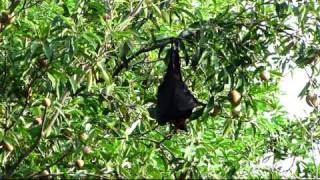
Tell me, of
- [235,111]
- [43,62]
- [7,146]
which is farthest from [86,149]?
[235,111]

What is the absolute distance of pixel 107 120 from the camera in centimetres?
539

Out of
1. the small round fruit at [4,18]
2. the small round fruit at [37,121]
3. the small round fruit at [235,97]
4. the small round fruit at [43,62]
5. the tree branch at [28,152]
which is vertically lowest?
the tree branch at [28,152]

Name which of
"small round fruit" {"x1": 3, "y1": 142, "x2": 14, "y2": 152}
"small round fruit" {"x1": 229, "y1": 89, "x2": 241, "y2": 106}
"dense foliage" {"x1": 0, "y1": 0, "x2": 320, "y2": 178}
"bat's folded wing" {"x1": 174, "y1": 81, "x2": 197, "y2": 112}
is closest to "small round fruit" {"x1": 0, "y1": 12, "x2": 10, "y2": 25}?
"dense foliage" {"x1": 0, "y1": 0, "x2": 320, "y2": 178}

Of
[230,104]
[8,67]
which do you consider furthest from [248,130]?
[8,67]

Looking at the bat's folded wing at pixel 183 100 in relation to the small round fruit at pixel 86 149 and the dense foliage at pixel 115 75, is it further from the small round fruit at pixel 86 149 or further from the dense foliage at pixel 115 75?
the small round fruit at pixel 86 149

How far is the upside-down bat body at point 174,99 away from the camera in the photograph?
5078 mm

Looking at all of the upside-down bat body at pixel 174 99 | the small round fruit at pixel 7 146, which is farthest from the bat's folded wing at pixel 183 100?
the small round fruit at pixel 7 146

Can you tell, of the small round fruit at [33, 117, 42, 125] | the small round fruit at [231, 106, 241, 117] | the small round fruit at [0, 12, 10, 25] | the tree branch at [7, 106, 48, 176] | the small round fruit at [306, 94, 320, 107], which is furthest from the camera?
the small round fruit at [0, 12, 10, 25]

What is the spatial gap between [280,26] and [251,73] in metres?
0.44

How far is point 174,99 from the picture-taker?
514cm

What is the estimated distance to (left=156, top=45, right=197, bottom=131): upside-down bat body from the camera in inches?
200

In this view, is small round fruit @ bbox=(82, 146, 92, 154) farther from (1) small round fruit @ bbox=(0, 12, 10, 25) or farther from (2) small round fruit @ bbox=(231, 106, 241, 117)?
(1) small round fruit @ bbox=(0, 12, 10, 25)

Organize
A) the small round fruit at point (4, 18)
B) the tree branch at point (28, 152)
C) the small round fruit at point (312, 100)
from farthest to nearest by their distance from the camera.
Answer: the small round fruit at point (4, 18), the small round fruit at point (312, 100), the tree branch at point (28, 152)

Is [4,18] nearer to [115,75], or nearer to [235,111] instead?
[115,75]
